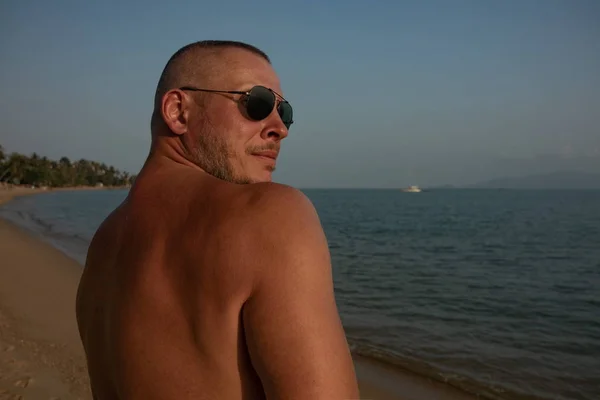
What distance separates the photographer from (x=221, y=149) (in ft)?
4.69

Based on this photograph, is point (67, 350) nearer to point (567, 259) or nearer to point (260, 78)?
point (260, 78)

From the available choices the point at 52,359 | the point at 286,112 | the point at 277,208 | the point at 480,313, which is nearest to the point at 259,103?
the point at 286,112

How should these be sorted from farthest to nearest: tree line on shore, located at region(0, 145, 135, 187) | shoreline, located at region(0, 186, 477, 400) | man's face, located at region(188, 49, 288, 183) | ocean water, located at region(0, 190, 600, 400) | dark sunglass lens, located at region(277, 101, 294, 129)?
tree line on shore, located at region(0, 145, 135, 187) → ocean water, located at region(0, 190, 600, 400) → shoreline, located at region(0, 186, 477, 400) → dark sunglass lens, located at region(277, 101, 294, 129) → man's face, located at region(188, 49, 288, 183)

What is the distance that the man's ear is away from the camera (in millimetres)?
1463

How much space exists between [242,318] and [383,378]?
5478 mm

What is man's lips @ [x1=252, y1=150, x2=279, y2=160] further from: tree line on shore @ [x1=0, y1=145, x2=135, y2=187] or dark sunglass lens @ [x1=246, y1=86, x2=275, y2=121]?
tree line on shore @ [x1=0, y1=145, x2=135, y2=187]

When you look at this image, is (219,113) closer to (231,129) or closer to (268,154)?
(231,129)

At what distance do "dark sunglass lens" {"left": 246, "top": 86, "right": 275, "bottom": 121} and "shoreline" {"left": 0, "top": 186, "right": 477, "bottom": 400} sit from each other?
13.9 ft

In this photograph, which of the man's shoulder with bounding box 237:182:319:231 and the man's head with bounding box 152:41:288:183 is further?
the man's head with bounding box 152:41:288:183

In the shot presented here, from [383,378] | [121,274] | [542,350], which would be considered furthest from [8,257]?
[121,274]

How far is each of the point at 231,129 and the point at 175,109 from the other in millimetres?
175

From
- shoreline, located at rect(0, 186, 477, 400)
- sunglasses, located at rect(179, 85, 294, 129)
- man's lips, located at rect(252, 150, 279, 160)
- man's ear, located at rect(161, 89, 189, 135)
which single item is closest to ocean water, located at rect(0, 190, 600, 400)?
shoreline, located at rect(0, 186, 477, 400)

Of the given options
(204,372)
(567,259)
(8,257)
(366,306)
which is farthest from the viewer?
(567,259)

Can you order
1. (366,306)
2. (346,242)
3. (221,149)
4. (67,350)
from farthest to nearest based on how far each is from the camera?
(346,242) → (366,306) → (67,350) → (221,149)
